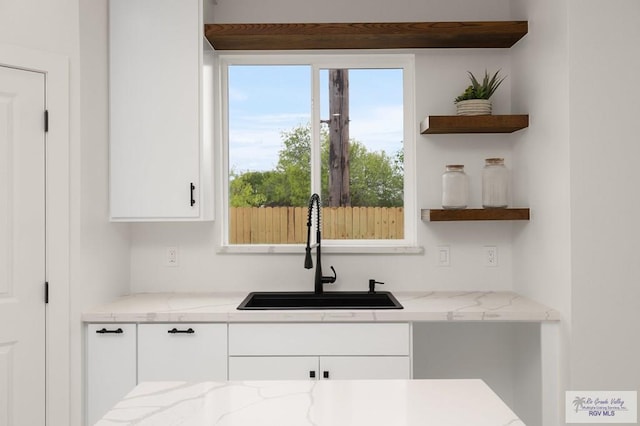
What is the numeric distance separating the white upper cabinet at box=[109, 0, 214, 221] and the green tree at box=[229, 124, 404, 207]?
48 cm

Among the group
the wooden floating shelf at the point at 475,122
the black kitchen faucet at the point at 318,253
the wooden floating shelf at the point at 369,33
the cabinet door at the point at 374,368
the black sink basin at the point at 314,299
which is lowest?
the cabinet door at the point at 374,368

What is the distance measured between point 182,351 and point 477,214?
161 cm

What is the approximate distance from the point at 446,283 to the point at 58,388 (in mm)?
2029

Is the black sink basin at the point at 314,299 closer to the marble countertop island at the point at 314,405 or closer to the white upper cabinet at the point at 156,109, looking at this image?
the white upper cabinet at the point at 156,109

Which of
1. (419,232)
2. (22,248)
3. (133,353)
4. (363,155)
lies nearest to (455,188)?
(419,232)

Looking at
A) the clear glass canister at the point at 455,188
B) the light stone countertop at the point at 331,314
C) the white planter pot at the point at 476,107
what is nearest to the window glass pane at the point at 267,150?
the light stone countertop at the point at 331,314

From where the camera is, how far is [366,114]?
3057 mm

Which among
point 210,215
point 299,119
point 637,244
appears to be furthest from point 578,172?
point 210,215

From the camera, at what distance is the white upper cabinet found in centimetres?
259

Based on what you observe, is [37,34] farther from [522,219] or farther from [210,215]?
[522,219]

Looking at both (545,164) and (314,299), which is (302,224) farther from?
(545,164)

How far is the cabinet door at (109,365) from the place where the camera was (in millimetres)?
2363

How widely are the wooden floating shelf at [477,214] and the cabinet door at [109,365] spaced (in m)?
1.59

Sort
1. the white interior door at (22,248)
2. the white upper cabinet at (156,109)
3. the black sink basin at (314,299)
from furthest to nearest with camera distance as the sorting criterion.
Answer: the black sink basin at (314,299) → the white upper cabinet at (156,109) → the white interior door at (22,248)
